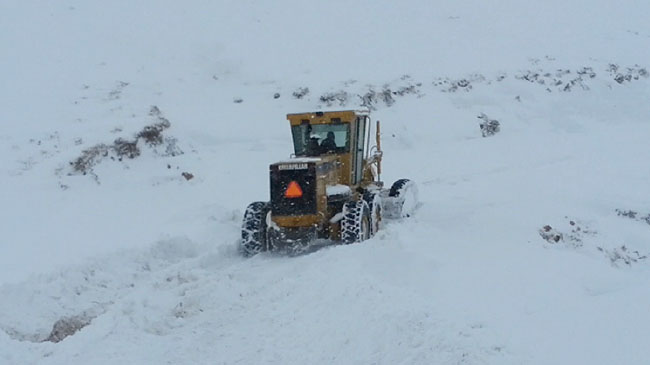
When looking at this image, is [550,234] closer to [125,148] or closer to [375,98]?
[125,148]

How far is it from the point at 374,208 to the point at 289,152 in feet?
27.5

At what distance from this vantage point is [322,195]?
9.14 metres

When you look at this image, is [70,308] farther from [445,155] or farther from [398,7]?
[398,7]

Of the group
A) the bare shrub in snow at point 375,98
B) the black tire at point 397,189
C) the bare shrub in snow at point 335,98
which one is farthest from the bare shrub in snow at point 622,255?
the bare shrub in snow at point 375,98

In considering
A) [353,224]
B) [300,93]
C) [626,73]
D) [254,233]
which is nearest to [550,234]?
[353,224]

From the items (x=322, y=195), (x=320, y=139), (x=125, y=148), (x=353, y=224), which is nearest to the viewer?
(x=353, y=224)

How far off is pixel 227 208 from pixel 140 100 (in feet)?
30.4

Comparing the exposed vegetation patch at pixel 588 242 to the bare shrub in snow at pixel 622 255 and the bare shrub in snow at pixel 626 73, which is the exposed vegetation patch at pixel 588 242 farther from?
the bare shrub in snow at pixel 626 73

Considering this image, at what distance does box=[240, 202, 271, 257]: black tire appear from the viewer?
919 cm

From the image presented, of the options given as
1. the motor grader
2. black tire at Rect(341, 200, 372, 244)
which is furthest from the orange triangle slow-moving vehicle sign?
black tire at Rect(341, 200, 372, 244)

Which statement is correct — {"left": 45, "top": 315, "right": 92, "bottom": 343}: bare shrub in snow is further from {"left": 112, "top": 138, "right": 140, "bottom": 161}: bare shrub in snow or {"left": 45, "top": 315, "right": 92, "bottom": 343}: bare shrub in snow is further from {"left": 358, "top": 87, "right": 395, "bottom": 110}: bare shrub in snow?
{"left": 358, "top": 87, "right": 395, "bottom": 110}: bare shrub in snow

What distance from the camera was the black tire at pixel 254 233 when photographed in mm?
9188

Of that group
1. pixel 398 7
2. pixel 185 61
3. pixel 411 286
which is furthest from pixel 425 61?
pixel 411 286

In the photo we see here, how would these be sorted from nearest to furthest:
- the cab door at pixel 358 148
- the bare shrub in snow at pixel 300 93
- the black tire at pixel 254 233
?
the black tire at pixel 254 233
the cab door at pixel 358 148
the bare shrub in snow at pixel 300 93
